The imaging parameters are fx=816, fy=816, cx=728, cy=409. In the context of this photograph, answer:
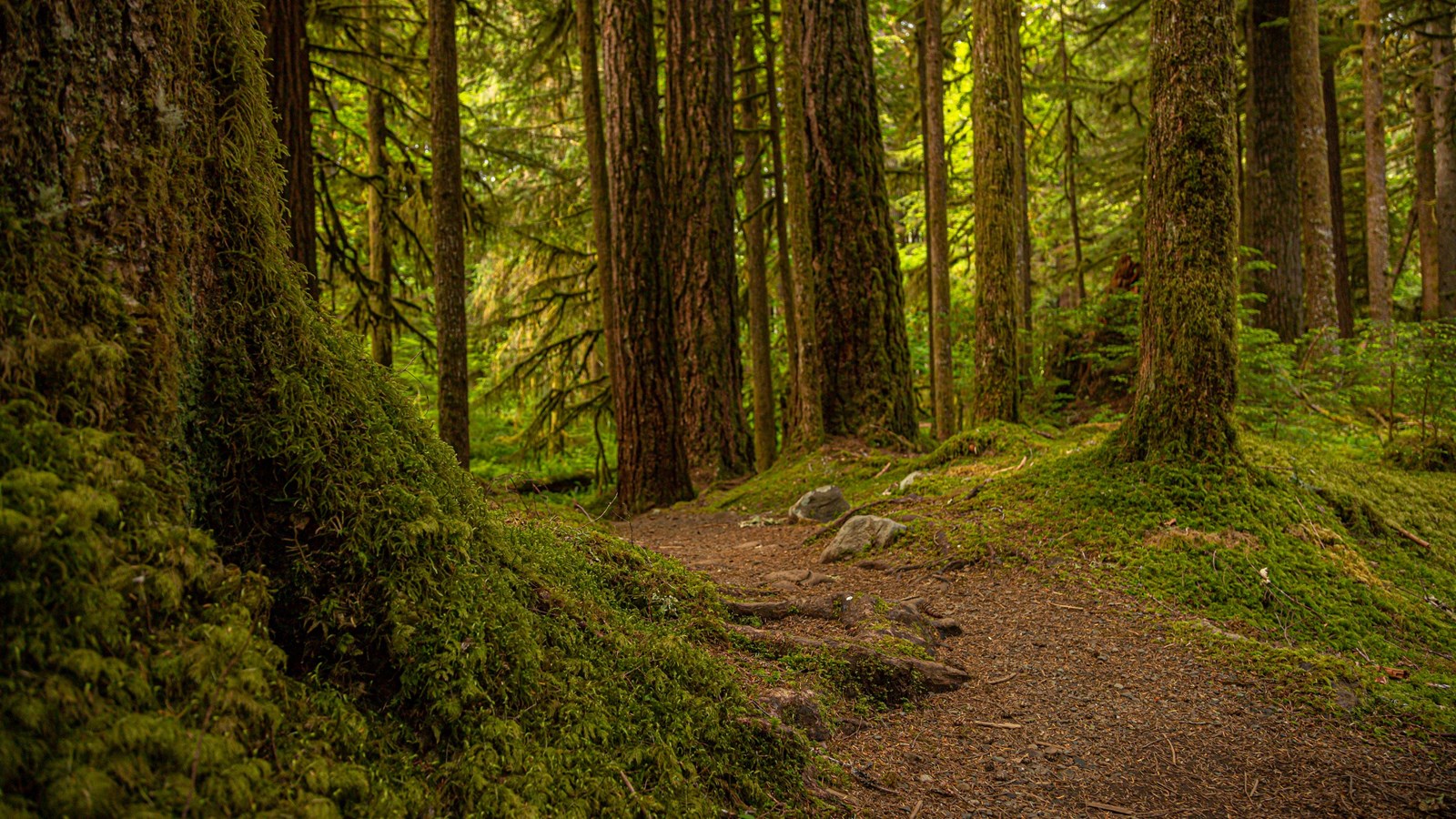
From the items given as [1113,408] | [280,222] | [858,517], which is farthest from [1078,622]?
[1113,408]

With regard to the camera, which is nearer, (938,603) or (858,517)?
(938,603)

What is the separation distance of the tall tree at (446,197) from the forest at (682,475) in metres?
0.05

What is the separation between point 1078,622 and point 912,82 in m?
13.6

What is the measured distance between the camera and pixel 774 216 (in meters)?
14.9

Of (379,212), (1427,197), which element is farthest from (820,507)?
(1427,197)

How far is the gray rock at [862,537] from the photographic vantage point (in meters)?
6.10

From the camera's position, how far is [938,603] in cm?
506

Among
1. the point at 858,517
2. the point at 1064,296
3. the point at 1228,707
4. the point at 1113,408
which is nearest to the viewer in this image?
the point at 1228,707

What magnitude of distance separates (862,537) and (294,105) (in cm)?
537

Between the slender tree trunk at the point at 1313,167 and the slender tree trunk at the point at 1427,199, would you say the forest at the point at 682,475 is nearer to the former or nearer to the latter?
the slender tree trunk at the point at 1313,167

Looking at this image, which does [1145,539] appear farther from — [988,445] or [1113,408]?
[1113,408]

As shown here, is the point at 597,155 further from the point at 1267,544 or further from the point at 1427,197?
the point at 1427,197

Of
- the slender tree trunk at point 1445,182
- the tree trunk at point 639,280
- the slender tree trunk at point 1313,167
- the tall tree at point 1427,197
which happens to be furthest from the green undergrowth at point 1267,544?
the tall tree at point 1427,197

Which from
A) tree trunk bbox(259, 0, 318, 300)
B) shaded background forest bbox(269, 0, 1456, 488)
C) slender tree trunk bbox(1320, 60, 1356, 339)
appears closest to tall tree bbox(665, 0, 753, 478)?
shaded background forest bbox(269, 0, 1456, 488)
